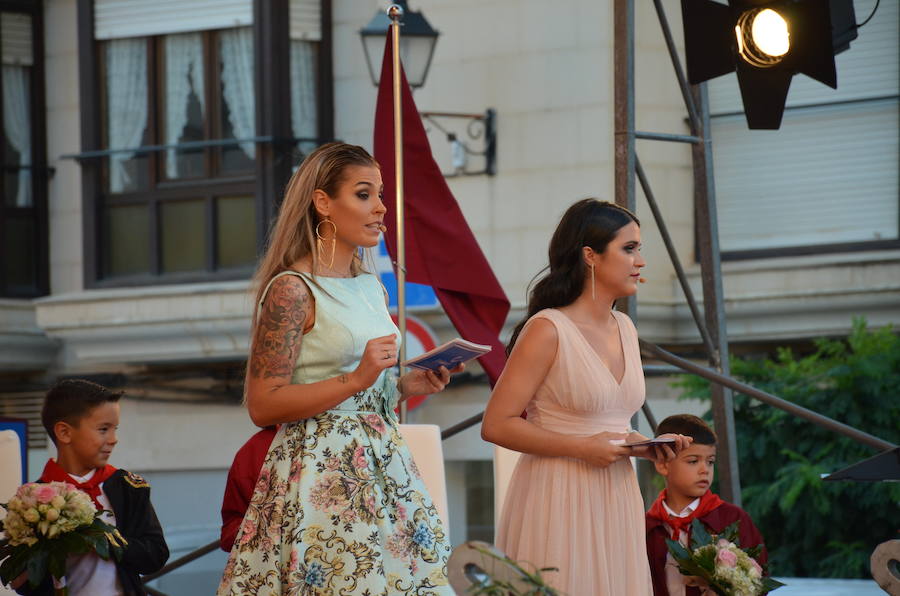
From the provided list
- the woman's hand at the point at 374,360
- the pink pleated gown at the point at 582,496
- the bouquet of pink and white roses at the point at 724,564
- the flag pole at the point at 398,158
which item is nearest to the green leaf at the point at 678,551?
the bouquet of pink and white roses at the point at 724,564

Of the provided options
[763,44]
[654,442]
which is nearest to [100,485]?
[654,442]

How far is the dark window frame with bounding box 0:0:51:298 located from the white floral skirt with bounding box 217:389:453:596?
26.8ft

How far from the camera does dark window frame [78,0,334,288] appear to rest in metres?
10.2

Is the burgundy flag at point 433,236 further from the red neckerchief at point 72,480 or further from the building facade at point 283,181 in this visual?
the building facade at point 283,181

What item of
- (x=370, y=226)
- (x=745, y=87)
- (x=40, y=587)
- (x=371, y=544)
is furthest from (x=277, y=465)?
(x=745, y=87)

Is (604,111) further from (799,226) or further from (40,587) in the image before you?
(40,587)

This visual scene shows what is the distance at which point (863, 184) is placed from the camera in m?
8.84

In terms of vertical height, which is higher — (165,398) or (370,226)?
(370,226)

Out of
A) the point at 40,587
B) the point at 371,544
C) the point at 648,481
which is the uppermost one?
the point at 371,544

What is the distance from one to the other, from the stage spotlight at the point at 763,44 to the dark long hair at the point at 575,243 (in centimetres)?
149

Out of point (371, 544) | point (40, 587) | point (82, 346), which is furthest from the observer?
point (82, 346)

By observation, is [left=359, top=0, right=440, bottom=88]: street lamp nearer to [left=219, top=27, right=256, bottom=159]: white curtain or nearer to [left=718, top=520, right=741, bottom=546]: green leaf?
[left=219, top=27, right=256, bottom=159]: white curtain

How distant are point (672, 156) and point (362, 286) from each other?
5.90 meters

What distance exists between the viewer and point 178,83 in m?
10.7
